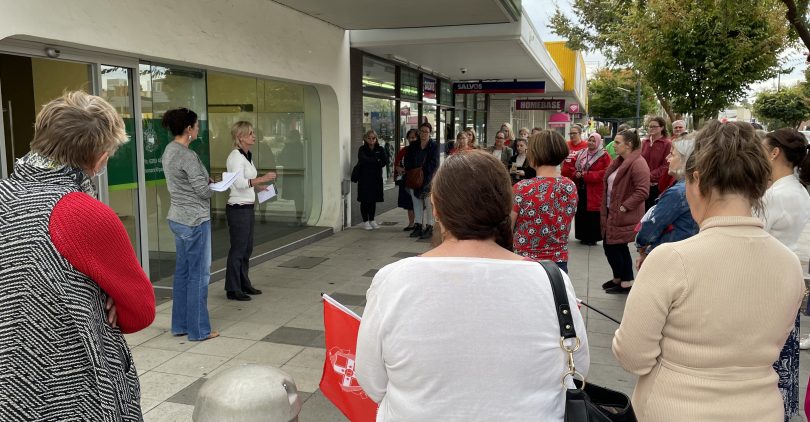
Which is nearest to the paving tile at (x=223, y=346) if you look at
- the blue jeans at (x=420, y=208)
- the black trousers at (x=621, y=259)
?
the black trousers at (x=621, y=259)

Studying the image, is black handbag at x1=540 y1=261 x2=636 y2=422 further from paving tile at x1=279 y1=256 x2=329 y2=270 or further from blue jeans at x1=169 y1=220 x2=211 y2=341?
paving tile at x1=279 y1=256 x2=329 y2=270

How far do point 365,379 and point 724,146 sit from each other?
4.54ft

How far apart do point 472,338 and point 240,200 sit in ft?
15.8

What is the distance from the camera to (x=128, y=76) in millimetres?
6254

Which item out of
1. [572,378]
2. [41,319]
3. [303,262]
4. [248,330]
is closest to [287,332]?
[248,330]

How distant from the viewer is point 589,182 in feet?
28.9

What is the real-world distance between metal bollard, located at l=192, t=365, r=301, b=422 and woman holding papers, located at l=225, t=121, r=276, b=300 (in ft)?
12.5

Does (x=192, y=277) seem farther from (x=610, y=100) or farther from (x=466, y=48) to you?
(x=610, y=100)

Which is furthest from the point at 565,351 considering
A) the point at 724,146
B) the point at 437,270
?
the point at 724,146

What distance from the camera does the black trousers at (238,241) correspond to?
239 inches

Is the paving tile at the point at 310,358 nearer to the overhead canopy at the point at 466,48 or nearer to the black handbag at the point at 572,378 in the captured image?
the black handbag at the point at 572,378

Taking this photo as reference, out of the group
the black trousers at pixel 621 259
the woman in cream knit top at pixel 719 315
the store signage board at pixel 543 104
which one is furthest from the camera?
the store signage board at pixel 543 104

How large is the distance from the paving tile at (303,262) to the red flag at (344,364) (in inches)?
217

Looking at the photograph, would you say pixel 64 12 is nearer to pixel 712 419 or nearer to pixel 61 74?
pixel 61 74
